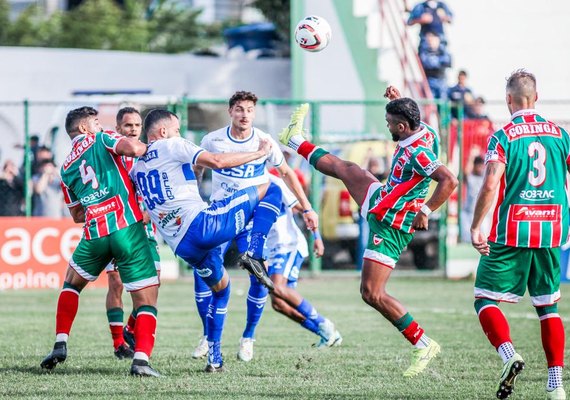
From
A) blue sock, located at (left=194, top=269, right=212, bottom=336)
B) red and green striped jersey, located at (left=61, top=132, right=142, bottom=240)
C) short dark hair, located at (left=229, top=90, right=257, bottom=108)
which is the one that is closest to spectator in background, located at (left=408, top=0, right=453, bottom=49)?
short dark hair, located at (left=229, top=90, right=257, bottom=108)

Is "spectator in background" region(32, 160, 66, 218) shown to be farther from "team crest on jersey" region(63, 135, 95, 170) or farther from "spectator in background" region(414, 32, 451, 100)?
"team crest on jersey" region(63, 135, 95, 170)

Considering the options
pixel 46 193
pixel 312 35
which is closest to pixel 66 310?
pixel 312 35

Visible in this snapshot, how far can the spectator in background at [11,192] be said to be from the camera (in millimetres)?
19266

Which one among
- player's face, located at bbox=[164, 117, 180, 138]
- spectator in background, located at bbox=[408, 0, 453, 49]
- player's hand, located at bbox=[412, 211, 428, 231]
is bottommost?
player's hand, located at bbox=[412, 211, 428, 231]

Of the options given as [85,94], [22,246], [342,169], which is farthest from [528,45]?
[342,169]

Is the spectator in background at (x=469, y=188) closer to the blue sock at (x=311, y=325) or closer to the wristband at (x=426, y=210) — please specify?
the blue sock at (x=311, y=325)

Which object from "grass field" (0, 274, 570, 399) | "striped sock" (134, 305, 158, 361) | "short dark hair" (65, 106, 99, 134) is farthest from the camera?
"short dark hair" (65, 106, 99, 134)

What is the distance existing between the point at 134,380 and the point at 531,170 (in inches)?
134

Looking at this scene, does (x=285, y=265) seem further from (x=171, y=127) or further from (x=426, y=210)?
(x=426, y=210)

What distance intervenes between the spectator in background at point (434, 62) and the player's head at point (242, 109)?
1380cm

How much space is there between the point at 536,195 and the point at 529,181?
4.8 inches

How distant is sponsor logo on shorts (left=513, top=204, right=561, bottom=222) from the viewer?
8078 millimetres

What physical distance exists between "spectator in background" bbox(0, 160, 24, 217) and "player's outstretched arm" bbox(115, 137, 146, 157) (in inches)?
423

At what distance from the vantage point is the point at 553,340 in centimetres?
811
